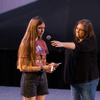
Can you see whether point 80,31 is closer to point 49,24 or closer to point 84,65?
point 84,65

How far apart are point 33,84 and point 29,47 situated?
0.30 meters

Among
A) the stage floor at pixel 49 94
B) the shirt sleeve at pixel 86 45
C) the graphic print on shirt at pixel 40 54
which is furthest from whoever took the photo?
the stage floor at pixel 49 94

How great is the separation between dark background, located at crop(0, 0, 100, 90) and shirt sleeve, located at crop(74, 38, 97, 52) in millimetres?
2301

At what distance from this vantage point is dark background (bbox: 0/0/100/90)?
11.9 ft

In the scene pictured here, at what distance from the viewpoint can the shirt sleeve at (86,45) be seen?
126 centimetres

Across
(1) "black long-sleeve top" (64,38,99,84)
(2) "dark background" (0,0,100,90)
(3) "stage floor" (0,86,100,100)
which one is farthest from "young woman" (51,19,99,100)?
(2) "dark background" (0,0,100,90)

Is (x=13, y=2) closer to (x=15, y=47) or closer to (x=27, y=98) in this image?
(x=15, y=47)

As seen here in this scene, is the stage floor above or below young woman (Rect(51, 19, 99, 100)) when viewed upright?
below

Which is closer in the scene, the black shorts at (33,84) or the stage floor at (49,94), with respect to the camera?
the black shorts at (33,84)

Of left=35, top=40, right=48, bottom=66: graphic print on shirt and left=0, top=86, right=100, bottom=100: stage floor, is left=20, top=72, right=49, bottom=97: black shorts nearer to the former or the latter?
left=35, top=40, right=48, bottom=66: graphic print on shirt

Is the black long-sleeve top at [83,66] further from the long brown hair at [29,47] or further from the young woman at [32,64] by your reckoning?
the long brown hair at [29,47]

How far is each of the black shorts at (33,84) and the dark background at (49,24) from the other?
7.53ft

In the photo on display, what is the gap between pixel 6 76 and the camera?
154 inches

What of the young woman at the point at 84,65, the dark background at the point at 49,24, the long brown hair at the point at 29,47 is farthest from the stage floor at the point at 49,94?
the long brown hair at the point at 29,47
